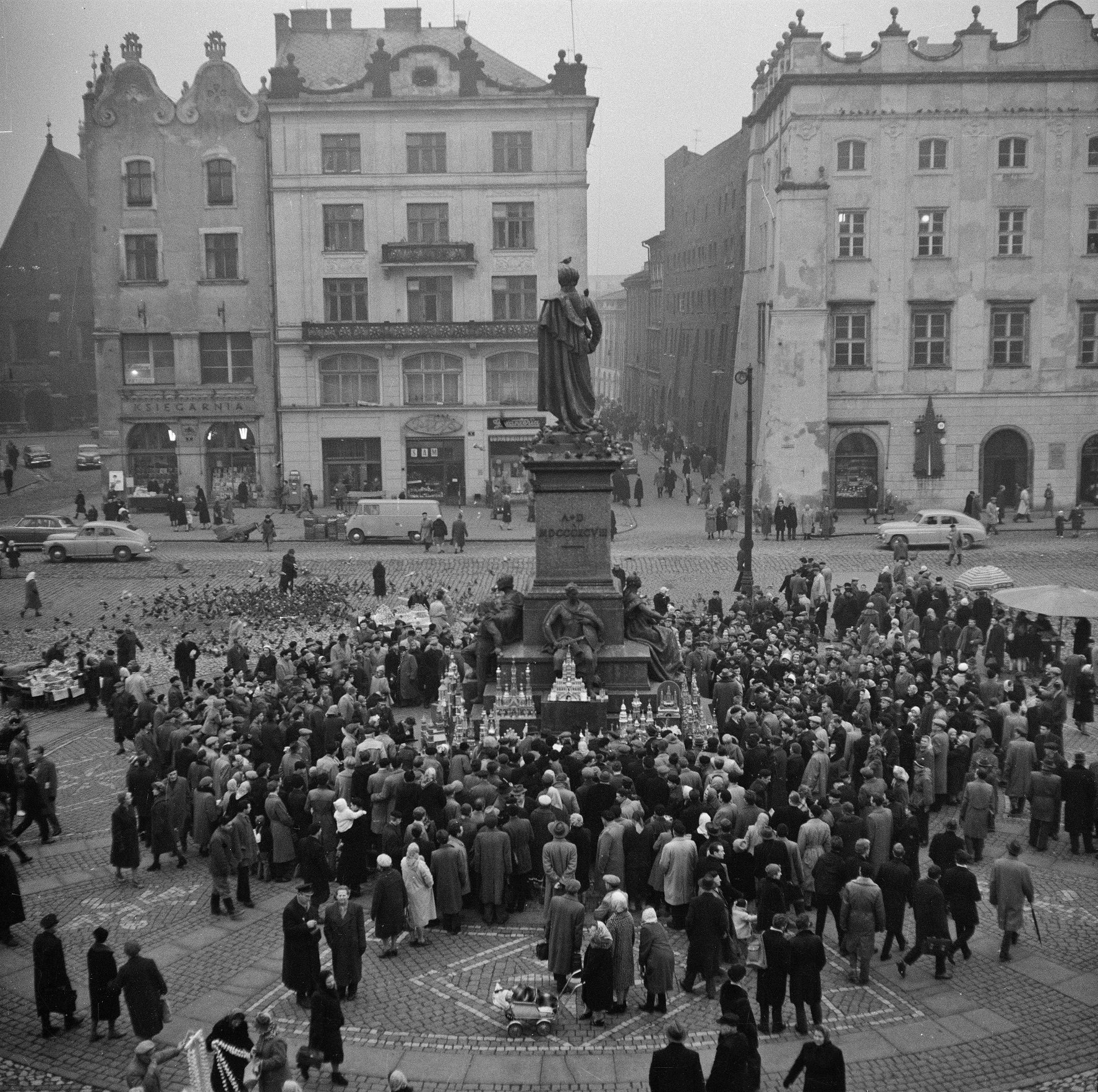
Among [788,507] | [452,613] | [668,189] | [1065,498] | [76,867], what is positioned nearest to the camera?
[76,867]

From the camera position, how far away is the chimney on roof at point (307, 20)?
59344 millimetres

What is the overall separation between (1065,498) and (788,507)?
13318 millimetres

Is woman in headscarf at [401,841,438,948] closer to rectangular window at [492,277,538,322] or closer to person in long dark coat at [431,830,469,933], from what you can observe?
person in long dark coat at [431,830,469,933]

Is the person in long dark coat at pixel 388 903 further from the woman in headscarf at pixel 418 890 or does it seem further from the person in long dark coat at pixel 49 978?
the person in long dark coat at pixel 49 978

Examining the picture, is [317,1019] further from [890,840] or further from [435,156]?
[435,156]

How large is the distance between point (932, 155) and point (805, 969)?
43.4 meters

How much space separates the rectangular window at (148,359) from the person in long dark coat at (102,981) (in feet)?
152

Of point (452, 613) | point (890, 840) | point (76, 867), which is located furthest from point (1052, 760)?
point (452, 613)

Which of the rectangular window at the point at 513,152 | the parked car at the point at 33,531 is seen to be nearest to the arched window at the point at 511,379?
the rectangular window at the point at 513,152

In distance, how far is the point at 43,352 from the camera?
78.5m

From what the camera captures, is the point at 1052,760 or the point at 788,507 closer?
the point at 1052,760

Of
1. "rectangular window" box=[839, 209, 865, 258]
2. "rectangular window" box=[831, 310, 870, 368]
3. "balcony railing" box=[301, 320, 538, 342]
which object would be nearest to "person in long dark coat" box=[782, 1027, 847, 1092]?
"rectangular window" box=[831, 310, 870, 368]

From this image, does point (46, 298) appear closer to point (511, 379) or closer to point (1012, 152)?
point (511, 379)

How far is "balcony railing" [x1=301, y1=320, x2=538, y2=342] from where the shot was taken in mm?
54344
